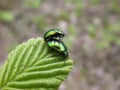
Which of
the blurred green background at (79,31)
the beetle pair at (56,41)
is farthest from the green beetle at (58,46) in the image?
the blurred green background at (79,31)

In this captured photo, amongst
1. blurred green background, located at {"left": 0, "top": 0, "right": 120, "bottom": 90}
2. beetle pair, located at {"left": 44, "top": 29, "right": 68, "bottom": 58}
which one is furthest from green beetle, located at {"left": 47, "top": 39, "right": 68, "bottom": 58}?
blurred green background, located at {"left": 0, "top": 0, "right": 120, "bottom": 90}

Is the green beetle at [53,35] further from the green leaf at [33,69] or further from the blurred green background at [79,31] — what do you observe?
the blurred green background at [79,31]

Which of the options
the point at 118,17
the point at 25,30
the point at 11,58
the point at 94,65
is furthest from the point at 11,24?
the point at 11,58

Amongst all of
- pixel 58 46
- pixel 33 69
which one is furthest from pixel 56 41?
pixel 33 69

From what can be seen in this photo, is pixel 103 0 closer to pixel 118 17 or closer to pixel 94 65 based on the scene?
pixel 118 17

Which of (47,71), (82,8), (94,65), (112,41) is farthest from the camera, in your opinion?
(82,8)

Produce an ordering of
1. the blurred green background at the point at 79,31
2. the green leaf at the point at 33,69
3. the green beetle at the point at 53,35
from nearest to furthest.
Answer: the green leaf at the point at 33,69 < the green beetle at the point at 53,35 < the blurred green background at the point at 79,31

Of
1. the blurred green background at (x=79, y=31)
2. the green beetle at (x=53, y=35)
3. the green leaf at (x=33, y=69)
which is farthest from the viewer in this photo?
the blurred green background at (x=79, y=31)
